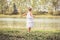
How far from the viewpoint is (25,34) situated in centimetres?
905

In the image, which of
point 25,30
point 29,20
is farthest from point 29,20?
point 25,30

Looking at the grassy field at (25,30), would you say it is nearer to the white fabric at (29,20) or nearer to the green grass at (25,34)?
the green grass at (25,34)

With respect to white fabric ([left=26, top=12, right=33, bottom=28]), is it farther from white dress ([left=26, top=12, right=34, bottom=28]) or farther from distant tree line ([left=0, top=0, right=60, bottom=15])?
distant tree line ([left=0, top=0, right=60, bottom=15])

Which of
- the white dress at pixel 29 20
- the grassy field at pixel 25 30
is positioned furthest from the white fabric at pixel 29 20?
the grassy field at pixel 25 30

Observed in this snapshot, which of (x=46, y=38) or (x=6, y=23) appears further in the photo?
(x=6, y=23)

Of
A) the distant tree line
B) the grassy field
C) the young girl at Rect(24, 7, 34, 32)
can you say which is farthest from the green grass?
the distant tree line

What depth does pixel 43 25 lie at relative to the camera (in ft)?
30.6

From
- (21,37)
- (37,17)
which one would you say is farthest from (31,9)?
(21,37)

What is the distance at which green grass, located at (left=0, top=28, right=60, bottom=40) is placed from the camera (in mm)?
8875

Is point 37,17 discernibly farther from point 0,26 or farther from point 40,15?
point 0,26

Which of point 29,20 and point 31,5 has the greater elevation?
point 31,5

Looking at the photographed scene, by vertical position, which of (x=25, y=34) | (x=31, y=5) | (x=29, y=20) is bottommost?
(x=25, y=34)

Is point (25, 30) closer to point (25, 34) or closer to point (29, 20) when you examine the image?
point (25, 34)

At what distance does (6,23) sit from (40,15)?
107cm
